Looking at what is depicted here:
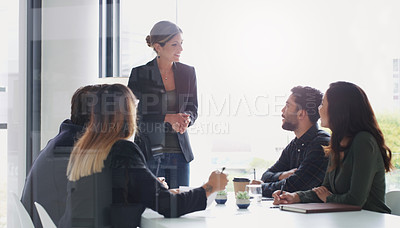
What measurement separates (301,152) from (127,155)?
1.22 meters

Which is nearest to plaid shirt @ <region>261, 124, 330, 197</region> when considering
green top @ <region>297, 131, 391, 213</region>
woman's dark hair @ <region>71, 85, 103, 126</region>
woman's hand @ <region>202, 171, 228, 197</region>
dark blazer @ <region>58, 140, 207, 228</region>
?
green top @ <region>297, 131, 391, 213</region>

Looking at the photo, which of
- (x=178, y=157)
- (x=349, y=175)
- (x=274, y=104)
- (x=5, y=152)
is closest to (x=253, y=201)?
(x=349, y=175)

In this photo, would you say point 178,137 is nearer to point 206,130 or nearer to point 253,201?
point 206,130

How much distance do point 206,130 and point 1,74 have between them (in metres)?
1.29

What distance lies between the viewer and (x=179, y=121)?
3154 millimetres

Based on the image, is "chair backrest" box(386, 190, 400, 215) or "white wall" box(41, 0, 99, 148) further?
"white wall" box(41, 0, 99, 148)

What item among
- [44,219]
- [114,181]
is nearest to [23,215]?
[44,219]

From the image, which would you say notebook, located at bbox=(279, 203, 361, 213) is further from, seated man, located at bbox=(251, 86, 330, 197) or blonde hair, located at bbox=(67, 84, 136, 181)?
blonde hair, located at bbox=(67, 84, 136, 181)

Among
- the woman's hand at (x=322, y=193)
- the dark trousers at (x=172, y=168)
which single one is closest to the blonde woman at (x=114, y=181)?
the woman's hand at (x=322, y=193)

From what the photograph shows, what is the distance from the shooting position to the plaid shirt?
8.79 feet

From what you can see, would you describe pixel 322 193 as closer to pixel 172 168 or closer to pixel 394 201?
pixel 394 201

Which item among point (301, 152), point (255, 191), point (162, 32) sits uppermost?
point (162, 32)

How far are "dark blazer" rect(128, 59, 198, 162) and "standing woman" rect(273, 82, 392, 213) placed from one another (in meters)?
0.92

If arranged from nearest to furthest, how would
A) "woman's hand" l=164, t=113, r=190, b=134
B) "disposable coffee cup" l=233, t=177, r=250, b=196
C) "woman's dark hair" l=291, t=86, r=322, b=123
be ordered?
1. "disposable coffee cup" l=233, t=177, r=250, b=196
2. "woman's dark hair" l=291, t=86, r=322, b=123
3. "woman's hand" l=164, t=113, r=190, b=134
